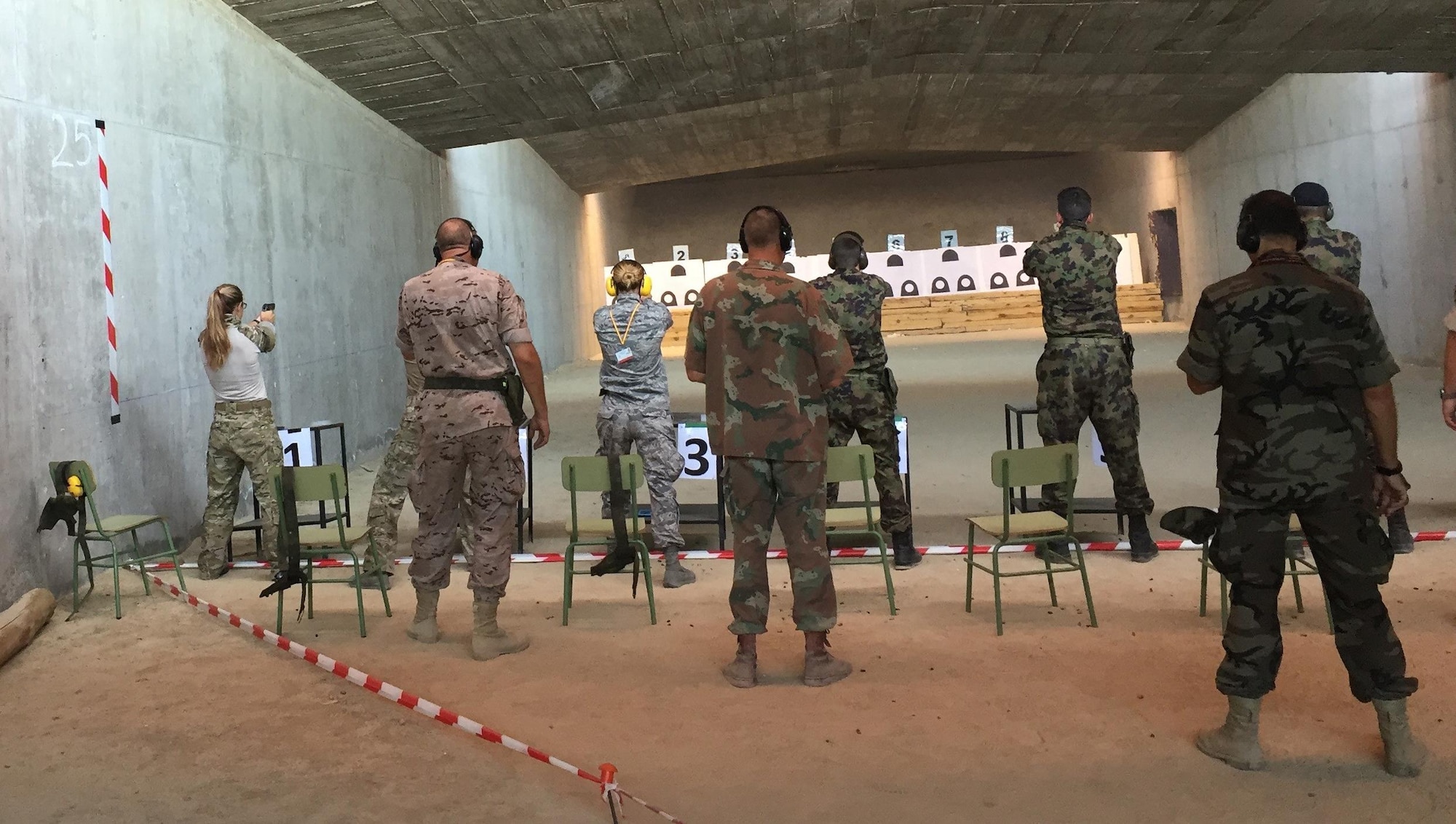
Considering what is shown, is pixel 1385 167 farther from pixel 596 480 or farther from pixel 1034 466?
pixel 596 480

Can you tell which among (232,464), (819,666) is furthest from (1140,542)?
(232,464)

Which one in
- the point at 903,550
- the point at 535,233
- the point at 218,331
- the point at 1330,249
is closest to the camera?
the point at 1330,249

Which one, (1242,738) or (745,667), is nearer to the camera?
(1242,738)

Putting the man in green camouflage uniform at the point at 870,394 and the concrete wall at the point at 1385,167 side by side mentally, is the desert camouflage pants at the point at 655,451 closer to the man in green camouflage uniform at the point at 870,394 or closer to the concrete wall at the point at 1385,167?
the man in green camouflage uniform at the point at 870,394

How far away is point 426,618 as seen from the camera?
4.15m

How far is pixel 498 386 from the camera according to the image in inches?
156

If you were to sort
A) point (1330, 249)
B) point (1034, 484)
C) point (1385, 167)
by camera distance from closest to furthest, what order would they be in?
point (1034, 484) → point (1330, 249) → point (1385, 167)

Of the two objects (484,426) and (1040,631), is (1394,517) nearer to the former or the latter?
(1040,631)

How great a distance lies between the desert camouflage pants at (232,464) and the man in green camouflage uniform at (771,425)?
2676mm

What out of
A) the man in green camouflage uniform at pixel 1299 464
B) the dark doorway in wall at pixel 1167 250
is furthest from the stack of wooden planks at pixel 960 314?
the man in green camouflage uniform at pixel 1299 464

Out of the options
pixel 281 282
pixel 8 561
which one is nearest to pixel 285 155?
pixel 281 282

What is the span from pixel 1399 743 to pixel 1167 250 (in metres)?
18.1

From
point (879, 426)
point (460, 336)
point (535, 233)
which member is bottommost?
point (879, 426)

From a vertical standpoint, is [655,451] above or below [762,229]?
below
